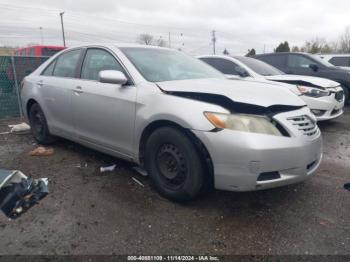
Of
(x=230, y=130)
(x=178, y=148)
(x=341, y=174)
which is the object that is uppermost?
(x=230, y=130)

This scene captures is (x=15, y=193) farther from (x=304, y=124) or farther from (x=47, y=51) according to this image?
(x=47, y=51)

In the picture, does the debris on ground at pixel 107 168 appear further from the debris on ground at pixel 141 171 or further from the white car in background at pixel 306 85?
the white car in background at pixel 306 85

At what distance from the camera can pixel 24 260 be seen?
6.95 feet

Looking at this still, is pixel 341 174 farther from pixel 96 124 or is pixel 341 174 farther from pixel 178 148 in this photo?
pixel 96 124

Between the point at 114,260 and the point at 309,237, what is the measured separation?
5.01 feet

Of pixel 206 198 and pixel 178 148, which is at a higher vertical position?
pixel 178 148

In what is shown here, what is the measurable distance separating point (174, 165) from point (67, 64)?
2.42 m

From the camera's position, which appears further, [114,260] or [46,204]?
[46,204]

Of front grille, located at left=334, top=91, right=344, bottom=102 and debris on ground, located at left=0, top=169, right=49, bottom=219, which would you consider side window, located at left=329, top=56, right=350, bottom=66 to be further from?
debris on ground, located at left=0, top=169, right=49, bottom=219

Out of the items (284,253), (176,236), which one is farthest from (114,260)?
(284,253)

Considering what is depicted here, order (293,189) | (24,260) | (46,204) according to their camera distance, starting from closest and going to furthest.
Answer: (24,260) → (46,204) → (293,189)

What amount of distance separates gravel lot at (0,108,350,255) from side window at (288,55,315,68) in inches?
220

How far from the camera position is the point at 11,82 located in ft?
24.3

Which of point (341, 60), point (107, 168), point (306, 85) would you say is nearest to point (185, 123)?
point (107, 168)
